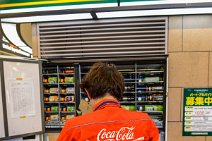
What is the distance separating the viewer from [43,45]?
298cm

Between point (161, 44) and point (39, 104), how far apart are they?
7.13 ft

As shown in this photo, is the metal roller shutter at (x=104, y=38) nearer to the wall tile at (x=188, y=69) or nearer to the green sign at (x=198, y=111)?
the wall tile at (x=188, y=69)

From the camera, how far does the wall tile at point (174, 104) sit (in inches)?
110

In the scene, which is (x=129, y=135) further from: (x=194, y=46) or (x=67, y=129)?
(x=194, y=46)

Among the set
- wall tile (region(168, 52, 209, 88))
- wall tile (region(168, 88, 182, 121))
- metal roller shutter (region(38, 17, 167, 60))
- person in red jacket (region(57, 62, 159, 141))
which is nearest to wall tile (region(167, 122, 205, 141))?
wall tile (region(168, 88, 182, 121))

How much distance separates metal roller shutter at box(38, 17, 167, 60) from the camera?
9.13 ft

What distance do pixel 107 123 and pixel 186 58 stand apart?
237 cm

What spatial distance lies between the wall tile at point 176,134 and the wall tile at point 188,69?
669 millimetres

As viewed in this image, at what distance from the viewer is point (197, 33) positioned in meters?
2.75

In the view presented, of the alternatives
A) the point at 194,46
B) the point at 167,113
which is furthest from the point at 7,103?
the point at 194,46

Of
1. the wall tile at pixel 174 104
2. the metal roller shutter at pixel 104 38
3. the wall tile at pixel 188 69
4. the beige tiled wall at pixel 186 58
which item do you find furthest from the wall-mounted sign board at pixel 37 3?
the wall tile at pixel 174 104

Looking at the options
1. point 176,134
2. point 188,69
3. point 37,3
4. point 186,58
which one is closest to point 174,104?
point 176,134

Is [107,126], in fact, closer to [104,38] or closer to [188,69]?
[104,38]

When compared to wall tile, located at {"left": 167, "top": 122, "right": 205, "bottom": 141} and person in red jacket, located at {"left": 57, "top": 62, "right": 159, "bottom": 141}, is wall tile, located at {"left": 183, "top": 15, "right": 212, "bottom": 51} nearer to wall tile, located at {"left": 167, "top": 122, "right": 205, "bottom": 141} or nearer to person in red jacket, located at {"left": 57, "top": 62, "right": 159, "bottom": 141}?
wall tile, located at {"left": 167, "top": 122, "right": 205, "bottom": 141}
